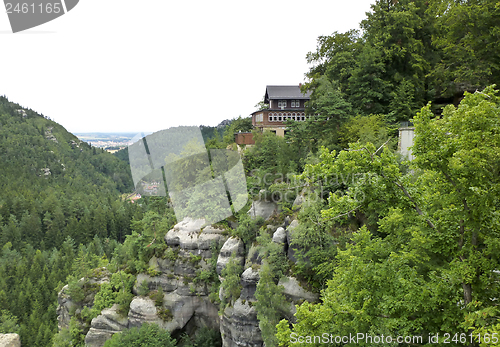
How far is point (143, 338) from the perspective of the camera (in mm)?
21641

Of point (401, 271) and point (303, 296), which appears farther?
point (303, 296)

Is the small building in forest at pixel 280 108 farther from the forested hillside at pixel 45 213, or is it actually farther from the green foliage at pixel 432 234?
the green foliage at pixel 432 234

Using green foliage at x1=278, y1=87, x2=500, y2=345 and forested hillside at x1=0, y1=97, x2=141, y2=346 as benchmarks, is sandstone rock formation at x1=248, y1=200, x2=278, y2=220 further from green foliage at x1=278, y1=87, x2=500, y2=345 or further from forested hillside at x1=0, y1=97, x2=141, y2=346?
forested hillside at x1=0, y1=97, x2=141, y2=346

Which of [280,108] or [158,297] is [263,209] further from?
[280,108]

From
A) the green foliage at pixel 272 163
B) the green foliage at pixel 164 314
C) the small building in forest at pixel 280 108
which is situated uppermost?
the small building in forest at pixel 280 108

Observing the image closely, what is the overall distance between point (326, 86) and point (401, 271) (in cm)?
1883

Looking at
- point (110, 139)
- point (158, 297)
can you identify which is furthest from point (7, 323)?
point (110, 139)

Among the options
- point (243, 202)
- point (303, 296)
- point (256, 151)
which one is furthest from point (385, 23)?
point (303, 296)

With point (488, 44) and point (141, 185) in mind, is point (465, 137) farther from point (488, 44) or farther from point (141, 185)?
point (141, 185)

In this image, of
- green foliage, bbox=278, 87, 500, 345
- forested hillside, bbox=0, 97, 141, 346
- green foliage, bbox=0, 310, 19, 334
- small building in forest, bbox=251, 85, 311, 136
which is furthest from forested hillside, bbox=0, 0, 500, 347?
forested hillside, bbox=0, 97, 141, 346

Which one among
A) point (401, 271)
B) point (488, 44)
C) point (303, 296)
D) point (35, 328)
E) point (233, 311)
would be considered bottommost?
point (35, 328)

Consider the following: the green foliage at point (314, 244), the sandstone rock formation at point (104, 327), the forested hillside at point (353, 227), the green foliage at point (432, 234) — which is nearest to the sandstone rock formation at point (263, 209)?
the forested hillside at point (353, 227)

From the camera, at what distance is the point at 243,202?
24.8 metres

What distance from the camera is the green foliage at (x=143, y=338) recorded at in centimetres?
2125
